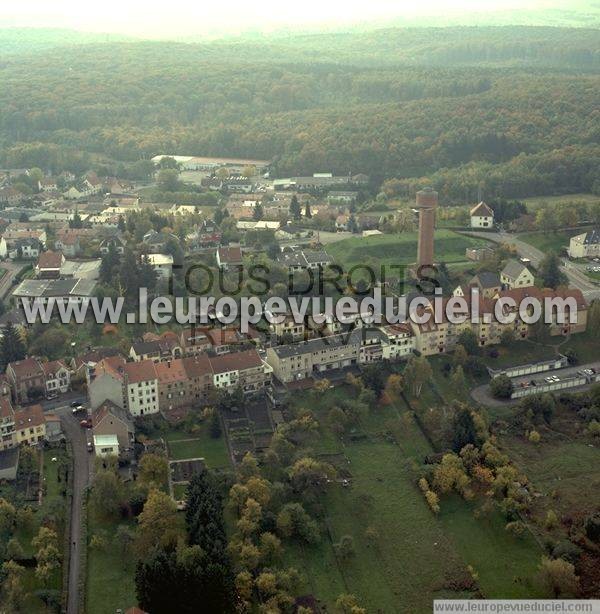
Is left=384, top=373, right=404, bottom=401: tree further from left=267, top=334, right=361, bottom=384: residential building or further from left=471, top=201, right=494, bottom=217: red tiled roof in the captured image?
left=471, top=201, right=494, bottom=217: red tiled roof

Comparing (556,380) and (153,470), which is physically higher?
(153,470)

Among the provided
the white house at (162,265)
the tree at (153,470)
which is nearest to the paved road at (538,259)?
the white house at (162,265)

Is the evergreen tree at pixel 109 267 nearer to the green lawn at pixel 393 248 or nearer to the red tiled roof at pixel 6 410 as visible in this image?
the green lawn at pixel 393 248

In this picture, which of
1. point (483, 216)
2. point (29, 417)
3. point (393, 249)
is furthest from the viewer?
point (483, 216)

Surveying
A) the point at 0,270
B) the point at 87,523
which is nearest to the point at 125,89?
the point at 0,270

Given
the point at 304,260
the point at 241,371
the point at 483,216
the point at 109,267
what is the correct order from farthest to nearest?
the point at 483,216 < the point at 304,260 < the point at 109,267 < the point at 241,371

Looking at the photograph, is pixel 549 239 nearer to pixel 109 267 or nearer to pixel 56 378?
pixel 109 267

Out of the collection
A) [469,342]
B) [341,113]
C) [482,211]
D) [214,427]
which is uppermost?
[341,113]

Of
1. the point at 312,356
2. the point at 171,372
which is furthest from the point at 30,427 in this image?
the point at 312,356
